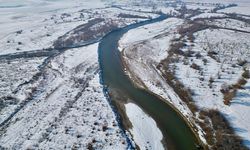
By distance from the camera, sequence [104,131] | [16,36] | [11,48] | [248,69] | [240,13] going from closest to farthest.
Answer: [104,131] < [248,69] < [11,48] < [16,36] < [240,13]

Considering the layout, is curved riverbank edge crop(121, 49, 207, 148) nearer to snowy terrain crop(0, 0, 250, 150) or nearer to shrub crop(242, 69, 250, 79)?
snowy terrain crop(0, 0, 250, 150)

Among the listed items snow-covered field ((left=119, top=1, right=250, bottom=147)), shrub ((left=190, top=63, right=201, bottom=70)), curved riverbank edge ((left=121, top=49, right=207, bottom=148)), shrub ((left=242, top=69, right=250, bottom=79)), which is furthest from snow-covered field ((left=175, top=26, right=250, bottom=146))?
curved riverbank edge ((left=121, top=49, right=207, bottom=148))

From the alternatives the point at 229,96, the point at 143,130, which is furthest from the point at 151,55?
the point at 143,130

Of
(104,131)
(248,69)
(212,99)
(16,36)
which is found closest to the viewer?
(104,131)

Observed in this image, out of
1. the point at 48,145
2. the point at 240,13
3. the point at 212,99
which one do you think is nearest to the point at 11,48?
the point at 48,145

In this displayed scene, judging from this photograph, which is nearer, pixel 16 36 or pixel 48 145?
pixel 48 145

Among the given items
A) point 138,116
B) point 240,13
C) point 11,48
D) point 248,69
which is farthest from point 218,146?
point 240,13

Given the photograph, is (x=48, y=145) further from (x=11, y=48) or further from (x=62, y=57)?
(x=11, y=48)
